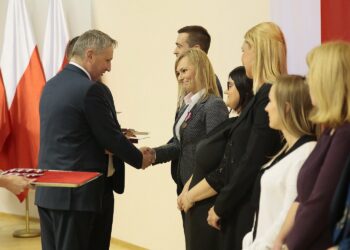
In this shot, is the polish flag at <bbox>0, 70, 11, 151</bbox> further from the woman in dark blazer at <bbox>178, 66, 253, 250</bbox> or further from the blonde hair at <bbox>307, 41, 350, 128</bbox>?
the blonde hair at <bbox>307, 41, 350, 128</bbox>

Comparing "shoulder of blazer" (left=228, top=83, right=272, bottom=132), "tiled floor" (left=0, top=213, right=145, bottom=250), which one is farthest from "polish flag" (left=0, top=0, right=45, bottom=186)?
"shoulder of blazer" (left=228, top=83, right=272, bottom=132)

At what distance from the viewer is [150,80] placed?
5254 mm

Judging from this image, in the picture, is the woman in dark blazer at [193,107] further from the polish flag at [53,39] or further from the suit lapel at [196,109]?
the polish flag at [53,39]

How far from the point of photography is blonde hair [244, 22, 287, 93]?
2627 mm

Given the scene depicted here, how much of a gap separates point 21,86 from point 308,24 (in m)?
3.49

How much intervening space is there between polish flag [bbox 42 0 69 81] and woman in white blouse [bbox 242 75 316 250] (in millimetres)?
3951

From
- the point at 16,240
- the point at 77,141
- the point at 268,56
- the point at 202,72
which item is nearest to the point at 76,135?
the point at 77,141

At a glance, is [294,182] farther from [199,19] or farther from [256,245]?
[199,19]

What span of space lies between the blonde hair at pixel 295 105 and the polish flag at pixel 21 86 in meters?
4.11

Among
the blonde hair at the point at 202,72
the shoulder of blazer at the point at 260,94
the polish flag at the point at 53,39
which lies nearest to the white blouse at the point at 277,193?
the shoulder of blazer at the point at 260,94

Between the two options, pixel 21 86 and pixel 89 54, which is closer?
pixel 89 54

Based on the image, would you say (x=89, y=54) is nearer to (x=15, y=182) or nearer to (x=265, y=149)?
(x=15, y=182)

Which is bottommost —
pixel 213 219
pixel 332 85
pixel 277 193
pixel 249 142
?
pixel 213 219

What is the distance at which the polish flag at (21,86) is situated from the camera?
6055 millimetres
